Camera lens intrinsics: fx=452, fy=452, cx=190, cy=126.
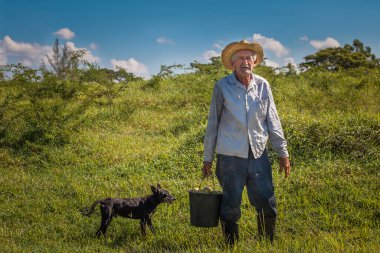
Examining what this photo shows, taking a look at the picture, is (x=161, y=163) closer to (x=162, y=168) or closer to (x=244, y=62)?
(x=162, y=168)

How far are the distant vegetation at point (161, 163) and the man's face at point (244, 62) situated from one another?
5.64 ft

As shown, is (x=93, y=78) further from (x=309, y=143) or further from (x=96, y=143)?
(x=309, y=143)

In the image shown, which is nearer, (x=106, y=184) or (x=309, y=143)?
(x=106, y=184)

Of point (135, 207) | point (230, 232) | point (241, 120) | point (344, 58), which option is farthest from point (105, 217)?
point (344, 58)

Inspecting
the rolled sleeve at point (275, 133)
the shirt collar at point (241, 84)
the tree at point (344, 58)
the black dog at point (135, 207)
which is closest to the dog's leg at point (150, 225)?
the black dog at point (135, 207)

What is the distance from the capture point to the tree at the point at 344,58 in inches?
1232

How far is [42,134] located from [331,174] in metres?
6.64

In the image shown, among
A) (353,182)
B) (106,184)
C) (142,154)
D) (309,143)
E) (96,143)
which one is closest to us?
(353,182)

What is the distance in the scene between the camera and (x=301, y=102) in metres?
13.4

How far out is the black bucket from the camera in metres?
4.57

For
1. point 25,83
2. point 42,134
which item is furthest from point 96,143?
point 25,83

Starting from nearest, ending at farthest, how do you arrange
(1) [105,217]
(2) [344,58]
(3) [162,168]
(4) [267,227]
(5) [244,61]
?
(5) [244,61] → (4) [267,227] → (1) [105,217] → (3) [162,168] → (2) [344,58]

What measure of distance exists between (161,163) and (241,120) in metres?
4.58

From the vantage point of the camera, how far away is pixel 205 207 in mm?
4594
